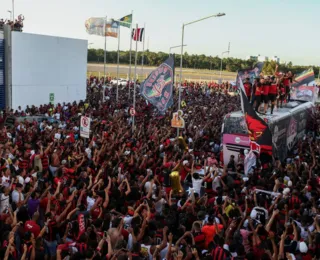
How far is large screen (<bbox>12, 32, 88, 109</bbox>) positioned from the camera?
2364 cm

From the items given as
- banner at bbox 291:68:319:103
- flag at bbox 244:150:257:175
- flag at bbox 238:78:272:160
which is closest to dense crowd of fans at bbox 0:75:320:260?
flag at bbox 244:150:257:175

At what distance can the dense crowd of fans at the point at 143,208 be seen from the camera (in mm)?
5668

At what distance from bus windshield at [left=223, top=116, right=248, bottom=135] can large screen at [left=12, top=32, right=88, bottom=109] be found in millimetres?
14791

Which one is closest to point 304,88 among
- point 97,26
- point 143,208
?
point 97,26

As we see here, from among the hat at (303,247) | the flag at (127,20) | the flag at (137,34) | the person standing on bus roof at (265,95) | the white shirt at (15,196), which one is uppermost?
the flag at (127,20)

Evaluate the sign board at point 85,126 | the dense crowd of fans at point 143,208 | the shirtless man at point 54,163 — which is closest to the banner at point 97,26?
the sign board at point 85,126

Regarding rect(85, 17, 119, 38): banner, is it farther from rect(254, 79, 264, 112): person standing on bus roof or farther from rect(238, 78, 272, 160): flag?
rect(238, 78, 272, 160): flag

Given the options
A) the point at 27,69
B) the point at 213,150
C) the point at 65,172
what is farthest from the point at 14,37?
the point at 65,172

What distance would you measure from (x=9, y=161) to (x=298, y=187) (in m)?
6.58

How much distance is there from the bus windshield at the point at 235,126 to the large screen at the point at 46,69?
14.8m

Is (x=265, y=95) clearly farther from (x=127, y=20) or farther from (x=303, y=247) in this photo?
(x=127, y=20)

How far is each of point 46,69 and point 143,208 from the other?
20.2 metres

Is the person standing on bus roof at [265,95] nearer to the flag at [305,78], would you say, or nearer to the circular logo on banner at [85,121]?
the circular logo on banner at [85,121]

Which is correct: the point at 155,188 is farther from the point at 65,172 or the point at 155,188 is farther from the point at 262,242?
the point at 262,242
